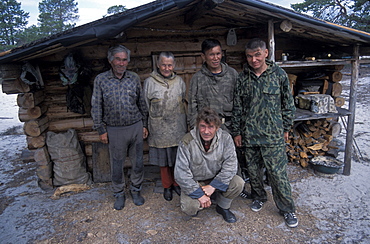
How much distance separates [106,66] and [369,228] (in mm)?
4647

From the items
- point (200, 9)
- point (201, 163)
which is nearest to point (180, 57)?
point (200, 9)

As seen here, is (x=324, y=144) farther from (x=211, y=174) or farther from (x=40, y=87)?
(x=40, y=87)

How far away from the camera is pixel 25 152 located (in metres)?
5.81

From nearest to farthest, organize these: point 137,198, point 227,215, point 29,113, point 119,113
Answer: point 227,215, point 119,113, point 137,198, point 29,113

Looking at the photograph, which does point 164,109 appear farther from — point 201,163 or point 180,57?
point 180,57

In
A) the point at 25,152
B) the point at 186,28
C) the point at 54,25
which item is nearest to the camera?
the point at 186,28

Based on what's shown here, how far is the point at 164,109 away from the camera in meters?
3.71

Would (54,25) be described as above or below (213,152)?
above

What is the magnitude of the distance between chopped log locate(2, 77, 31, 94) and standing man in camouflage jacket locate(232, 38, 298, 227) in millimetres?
3278

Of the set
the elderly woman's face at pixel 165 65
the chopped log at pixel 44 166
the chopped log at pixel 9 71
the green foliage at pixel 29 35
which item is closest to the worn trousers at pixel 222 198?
the elderly woman's face at pixel 165 65

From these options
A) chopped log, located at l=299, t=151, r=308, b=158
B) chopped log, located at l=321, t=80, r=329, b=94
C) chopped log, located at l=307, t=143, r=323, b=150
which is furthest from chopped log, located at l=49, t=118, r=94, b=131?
chopped log, located at l=321, t=80, r=329, b=94

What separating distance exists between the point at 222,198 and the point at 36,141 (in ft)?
10.7

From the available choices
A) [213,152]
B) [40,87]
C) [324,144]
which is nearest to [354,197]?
[324,144]

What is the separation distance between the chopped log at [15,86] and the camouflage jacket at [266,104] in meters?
3.28
